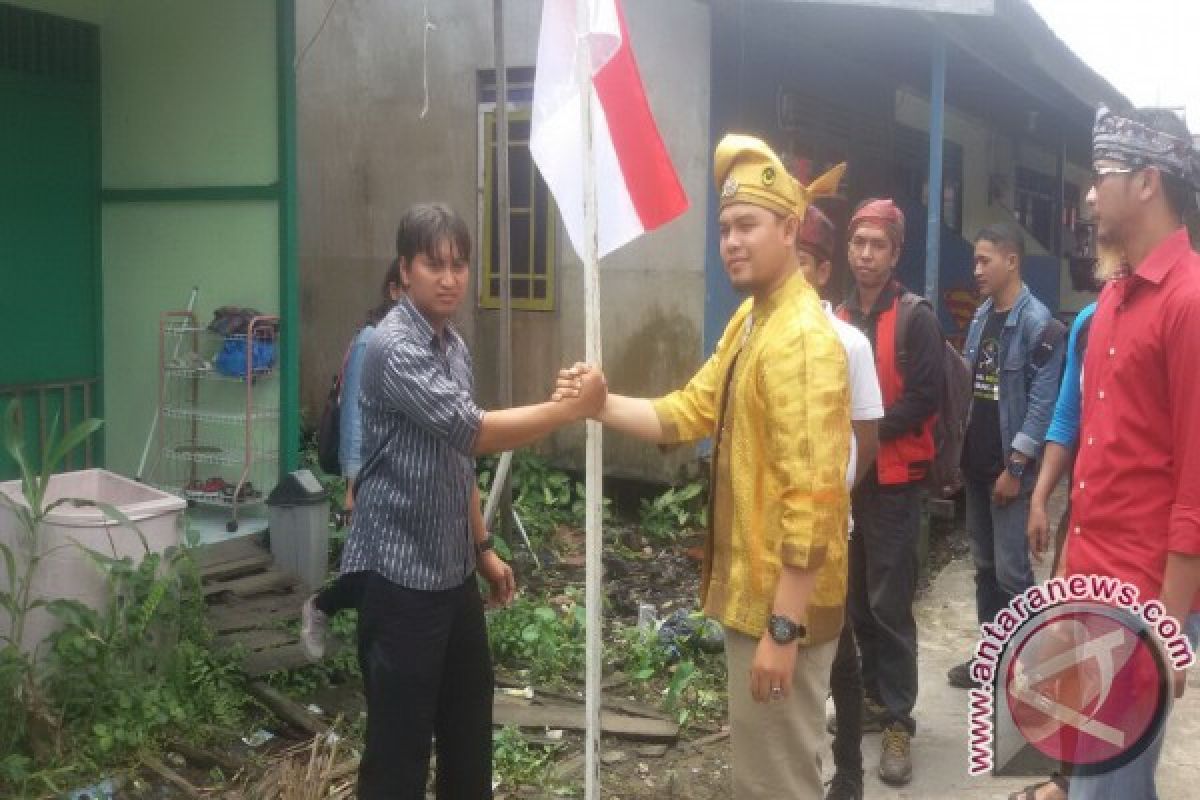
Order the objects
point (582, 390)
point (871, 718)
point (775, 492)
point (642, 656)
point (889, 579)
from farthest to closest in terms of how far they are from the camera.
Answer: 1. point (642, 656)
2. point (871, 718)
3. point (889, 579)
4. point (582, 390)
5. point (775, 492)

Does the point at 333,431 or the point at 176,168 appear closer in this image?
the point at 333,431

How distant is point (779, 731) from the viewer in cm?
269

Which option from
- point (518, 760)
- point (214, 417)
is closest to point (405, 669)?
point (518, 760)

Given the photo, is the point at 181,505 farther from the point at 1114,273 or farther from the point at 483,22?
the point at 483,22

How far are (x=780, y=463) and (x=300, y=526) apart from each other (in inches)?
141

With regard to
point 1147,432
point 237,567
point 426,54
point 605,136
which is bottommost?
point 237,567

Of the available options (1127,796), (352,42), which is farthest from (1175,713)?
(352,42)

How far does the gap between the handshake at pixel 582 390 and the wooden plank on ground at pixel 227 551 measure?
2956 mm

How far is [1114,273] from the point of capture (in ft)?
8.67

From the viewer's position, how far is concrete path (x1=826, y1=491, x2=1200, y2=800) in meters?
Result: 4.14

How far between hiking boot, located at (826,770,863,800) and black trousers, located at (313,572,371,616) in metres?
1.81

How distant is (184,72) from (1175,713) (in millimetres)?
5735

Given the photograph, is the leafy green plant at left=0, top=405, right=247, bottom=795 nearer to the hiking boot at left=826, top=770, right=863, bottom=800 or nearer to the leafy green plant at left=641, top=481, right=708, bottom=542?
the hiking boot at left=826, top=770, right=863, bottom=800

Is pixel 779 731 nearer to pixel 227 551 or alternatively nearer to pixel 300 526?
pixel 300 526
